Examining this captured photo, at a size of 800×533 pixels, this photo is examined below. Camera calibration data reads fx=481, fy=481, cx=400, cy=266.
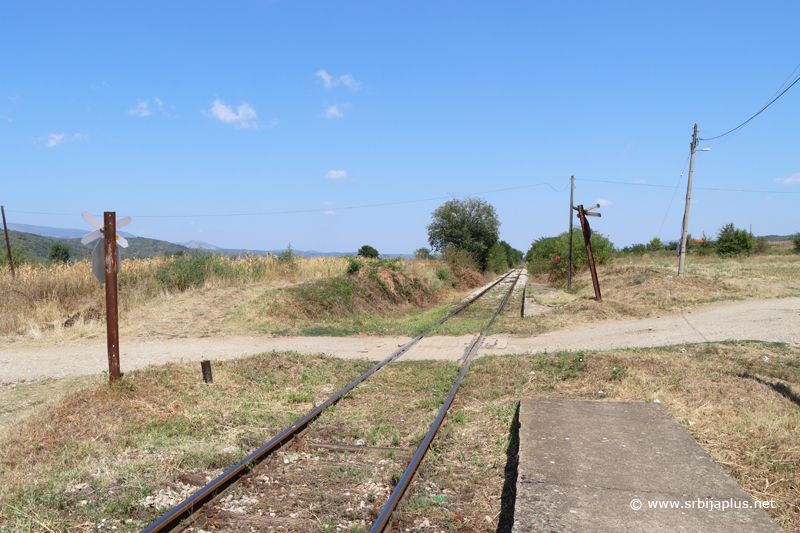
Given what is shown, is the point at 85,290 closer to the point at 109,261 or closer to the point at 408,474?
the point at 109,261

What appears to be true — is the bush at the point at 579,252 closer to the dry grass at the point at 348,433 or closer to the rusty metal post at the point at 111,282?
the dry grass at the point at 348,433

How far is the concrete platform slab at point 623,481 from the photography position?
134 inches

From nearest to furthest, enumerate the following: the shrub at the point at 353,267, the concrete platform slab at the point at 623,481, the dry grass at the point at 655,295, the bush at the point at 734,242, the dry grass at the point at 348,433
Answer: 1. the concrete platform slab at the point at 623,481
2. the dry grass at the point at 348,433
3. the dry grass at the point at 655,295
4. the shrub at the point at 353,267
5. the bush at the point at 734,242

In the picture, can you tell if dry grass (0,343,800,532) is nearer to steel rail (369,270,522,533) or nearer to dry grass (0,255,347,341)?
steel rail (369,270,522,533)

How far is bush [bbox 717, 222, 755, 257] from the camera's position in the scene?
47.3 metres

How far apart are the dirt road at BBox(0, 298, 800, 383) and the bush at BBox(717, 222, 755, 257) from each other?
39.2 metres

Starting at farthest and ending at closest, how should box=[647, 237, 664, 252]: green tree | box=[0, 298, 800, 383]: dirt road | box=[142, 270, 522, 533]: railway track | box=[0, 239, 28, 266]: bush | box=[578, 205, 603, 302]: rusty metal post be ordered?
box=[647, 237, 664, 252]: green tree
box=[0, 239, 28, 266]: bush
box=[578, 205, 603, 302]: rusty metal post
box=[0, 298, 800, 383]: dirt road
box=[142, 270, 522, 533]: railway track

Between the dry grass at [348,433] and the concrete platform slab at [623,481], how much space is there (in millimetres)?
412

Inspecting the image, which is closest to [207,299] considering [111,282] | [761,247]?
[111,282]

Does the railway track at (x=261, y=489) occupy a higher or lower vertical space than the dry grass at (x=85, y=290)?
lower

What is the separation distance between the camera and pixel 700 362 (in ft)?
27.6

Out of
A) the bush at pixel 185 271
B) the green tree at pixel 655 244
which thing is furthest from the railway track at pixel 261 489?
the green tree at pixel 655 244

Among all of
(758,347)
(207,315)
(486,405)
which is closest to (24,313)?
(207,315)

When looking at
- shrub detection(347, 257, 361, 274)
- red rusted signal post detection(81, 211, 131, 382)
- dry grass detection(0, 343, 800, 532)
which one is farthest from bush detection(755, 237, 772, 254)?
red rusted signal post detection(81, 211, 131, 382)
